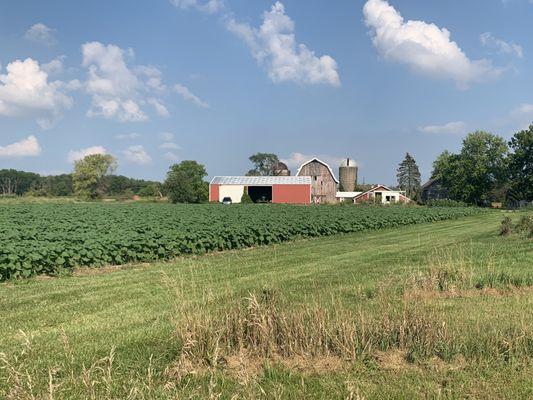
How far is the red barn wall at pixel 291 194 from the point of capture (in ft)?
221

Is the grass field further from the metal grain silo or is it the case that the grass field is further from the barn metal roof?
the metal grain silo

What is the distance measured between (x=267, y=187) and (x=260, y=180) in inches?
72.8

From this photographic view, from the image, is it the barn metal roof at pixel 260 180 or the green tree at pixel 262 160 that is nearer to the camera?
the barn metal roof at pixel 260 180

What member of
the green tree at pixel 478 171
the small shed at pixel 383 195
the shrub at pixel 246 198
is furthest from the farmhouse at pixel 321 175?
the green tree at pixel 478 171

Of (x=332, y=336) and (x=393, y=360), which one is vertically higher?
(x=332, y=336)

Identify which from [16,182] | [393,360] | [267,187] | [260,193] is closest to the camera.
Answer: [393,360]

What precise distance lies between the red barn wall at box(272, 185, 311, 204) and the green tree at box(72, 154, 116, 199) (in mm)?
62784

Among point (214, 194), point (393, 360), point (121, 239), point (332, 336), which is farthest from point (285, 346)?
point (214, 194)

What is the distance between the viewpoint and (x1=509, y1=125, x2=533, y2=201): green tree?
78812mm

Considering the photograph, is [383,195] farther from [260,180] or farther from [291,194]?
[260,180]

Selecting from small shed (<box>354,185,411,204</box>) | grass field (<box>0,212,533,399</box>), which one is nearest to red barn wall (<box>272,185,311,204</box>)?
small shed (<box>354,185,411,204</box>)

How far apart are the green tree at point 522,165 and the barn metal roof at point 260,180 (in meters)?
38.2

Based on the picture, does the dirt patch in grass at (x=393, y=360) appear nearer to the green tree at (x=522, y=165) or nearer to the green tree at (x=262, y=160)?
the green tree at (x=522, y=165)

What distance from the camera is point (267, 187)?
72125mm
